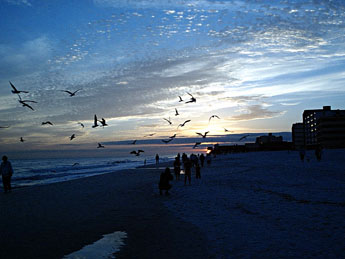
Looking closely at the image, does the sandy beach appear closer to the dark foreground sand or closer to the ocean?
the dark foreground sand

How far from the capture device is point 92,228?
30.8ft

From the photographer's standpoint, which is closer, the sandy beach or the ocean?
the sandy beach

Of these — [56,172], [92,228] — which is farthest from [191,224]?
[56,172]

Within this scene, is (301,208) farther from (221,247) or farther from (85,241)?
(85,241)

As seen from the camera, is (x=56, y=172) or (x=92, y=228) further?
(x=56, y=172)

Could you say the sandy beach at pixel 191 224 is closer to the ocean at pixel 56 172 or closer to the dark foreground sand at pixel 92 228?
the dark foreground sand at pixel 92 228

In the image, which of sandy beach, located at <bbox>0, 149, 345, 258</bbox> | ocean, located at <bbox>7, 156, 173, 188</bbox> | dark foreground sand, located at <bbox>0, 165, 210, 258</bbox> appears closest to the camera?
sandy beach, located at <bbox>0, 149, 345, 258</bbox>

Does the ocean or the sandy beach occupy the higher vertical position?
the sandy beach

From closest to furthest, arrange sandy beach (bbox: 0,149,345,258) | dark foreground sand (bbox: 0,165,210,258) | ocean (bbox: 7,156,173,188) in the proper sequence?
sandy beach (bbox: 0,149,345,258), dark foreground sand (bbox: 0,165,210,258), ocean (bbox: 7,156,173,188)

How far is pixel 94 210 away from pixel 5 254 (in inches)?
Answer: 212

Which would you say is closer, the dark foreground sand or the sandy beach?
the sandy beach

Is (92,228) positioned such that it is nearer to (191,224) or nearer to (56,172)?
(191,224)

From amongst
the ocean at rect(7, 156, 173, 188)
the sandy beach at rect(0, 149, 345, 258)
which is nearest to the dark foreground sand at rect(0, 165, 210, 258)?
the sandy beach at rect(0, 149, 345, 258)

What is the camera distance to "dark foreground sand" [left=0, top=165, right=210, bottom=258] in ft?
23.4
